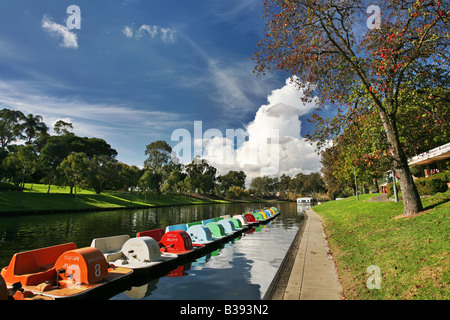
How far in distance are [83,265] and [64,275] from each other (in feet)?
2.64

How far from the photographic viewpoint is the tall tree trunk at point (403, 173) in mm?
14210

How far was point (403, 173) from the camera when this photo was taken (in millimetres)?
14836

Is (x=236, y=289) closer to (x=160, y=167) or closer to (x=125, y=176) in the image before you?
(x=125, y=176)

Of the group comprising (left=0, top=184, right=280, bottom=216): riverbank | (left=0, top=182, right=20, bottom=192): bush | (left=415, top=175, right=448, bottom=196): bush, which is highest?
(left=0, top=182, right=20, bottom=192): bush

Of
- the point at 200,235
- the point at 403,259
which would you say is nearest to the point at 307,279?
the point at 403,259

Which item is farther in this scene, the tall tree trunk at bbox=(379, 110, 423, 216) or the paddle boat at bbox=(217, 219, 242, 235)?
the paddle boat at bbox=(217, 219, 242, 235)

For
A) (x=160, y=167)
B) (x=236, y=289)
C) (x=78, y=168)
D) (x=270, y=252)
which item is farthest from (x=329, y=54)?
(x=160, y=167)

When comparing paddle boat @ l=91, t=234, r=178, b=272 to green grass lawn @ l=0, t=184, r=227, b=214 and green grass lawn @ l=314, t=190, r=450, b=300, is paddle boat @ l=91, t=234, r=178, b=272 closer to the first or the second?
green grass lawn @ l=314, t=190, r=450, b=300

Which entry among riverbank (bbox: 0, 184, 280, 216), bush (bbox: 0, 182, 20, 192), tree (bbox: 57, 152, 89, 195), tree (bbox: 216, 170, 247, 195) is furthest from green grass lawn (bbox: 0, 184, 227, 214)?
tree (bbox: 216, 170, 247, 195)

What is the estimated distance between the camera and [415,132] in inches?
707

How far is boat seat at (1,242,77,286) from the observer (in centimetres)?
880

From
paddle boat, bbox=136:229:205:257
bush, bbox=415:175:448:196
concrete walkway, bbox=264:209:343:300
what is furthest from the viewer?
bush, bbox=415:175:448:196

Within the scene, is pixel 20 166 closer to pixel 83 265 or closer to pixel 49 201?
pixel 49 201
